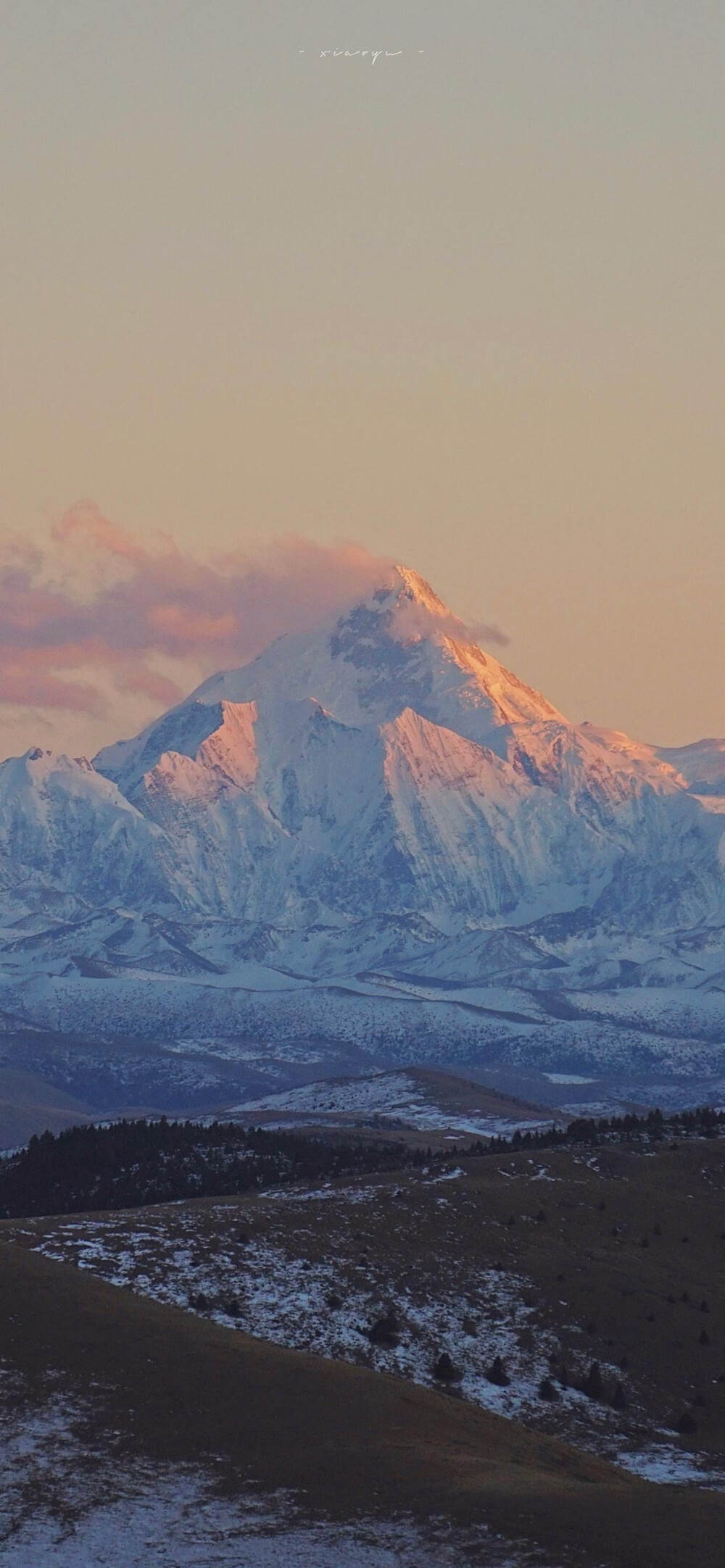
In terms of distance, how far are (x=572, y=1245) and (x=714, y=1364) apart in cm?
1348

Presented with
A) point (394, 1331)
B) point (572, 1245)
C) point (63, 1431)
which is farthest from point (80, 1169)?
point (63, 1431)

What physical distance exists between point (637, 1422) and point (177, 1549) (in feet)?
107

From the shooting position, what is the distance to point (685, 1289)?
87.2m

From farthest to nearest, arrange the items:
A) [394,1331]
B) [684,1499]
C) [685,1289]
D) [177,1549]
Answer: [685,1289] → [394,1331] → [684,1499] → [177,1549]

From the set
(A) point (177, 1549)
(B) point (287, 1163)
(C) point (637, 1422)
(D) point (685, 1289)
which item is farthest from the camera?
(B) point (287, 1163)

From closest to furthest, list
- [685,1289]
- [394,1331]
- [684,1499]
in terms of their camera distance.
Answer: [684,1499] → [394,1331] → [685,1289]

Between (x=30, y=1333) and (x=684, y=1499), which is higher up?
(x=30, y=1333)

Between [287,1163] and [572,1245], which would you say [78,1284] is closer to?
[572,1245]

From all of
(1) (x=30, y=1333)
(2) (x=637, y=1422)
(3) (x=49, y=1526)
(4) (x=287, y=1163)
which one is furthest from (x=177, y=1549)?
(4) (x=287, y=1163)

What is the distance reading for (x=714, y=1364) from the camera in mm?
77875

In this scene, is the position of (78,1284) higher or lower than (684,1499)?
higher

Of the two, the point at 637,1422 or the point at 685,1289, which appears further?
the point at 685,1289

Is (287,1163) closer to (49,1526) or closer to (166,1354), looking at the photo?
(166,1354)

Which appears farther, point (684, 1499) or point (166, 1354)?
point (166, 1354)
